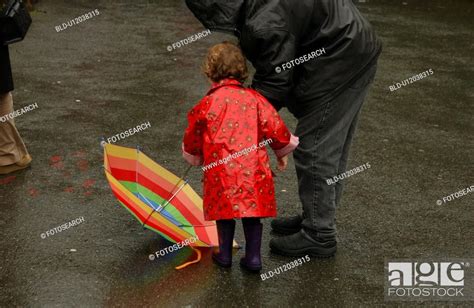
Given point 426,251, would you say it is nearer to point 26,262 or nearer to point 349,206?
point 349,206

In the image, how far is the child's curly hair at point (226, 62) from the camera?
395 cm

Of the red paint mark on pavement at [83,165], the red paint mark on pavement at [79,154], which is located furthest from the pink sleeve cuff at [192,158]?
the red paint mark on pavement at [79,154]

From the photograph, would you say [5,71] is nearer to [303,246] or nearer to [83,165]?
[83,165]

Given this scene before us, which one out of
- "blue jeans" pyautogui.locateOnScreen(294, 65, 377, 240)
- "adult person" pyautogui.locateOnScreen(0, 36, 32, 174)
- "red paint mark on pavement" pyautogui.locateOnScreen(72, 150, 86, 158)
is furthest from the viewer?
"red paint mark on pavement" pyautogui.locateOnScreen(72, 150, 86, 158)

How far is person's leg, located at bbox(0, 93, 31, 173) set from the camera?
17.5 feet

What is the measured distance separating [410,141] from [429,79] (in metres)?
2.28

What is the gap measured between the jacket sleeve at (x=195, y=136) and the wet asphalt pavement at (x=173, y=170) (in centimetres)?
63

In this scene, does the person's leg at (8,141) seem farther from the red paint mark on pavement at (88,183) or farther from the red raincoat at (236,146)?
the red raincoat at (236,146)

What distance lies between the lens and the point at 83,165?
568 centimetres

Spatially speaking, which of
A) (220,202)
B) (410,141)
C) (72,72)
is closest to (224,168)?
(220,202)

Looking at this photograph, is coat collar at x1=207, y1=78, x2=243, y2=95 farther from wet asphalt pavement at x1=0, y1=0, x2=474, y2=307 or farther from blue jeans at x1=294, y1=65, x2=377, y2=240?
wet asphalt pavement at x1=0, y1=0, x2=474, y2=307

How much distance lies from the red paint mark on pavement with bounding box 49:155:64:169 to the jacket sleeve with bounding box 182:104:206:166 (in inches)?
72.0

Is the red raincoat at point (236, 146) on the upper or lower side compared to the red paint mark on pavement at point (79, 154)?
upper

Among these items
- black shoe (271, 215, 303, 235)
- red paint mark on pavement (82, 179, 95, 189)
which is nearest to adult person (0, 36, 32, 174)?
red paint mark on pavement (82, 179, 95, 189)
